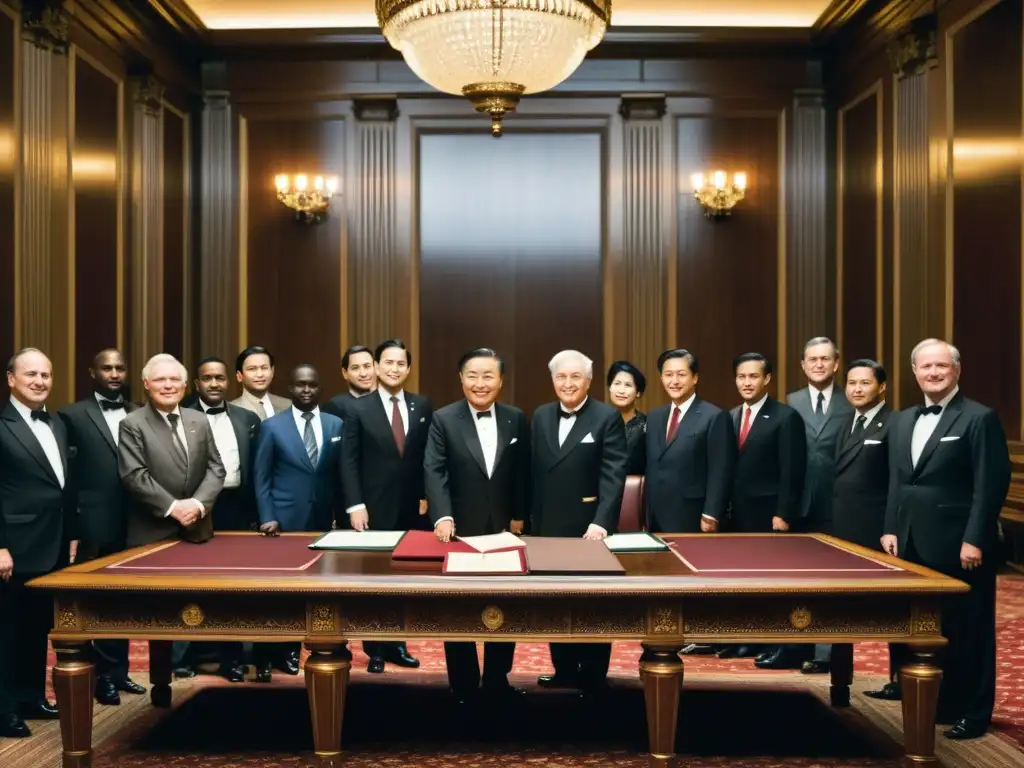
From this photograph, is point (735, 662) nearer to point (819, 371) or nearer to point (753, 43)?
point (819, 371)

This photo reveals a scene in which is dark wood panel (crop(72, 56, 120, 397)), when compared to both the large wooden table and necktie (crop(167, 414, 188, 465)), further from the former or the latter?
the large wooden table

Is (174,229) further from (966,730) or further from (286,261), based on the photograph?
(966,730)

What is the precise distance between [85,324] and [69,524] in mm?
2816

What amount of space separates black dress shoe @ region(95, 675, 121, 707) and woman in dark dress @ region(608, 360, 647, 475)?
2.54m

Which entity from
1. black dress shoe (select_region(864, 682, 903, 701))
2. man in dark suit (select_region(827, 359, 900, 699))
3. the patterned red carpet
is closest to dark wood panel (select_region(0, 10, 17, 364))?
the patterned red carpet

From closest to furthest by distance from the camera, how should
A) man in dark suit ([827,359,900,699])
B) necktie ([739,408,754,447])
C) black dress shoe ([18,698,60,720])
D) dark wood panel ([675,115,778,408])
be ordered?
black dress shoe ([18,698,60,720]) → man in dark suit ([827,359,900,699]) → necktie ([739,408,754,447]) → dark wood panel ([675,115,778,408])

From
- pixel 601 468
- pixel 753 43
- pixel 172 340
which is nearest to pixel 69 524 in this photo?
pixel 601 468

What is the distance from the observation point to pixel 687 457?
204 inches

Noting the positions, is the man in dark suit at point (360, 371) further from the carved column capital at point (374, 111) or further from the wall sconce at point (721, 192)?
the wall sconce at point (721, 192)

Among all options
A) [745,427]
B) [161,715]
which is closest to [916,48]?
[745,427]

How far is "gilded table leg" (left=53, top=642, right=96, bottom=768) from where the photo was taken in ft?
11.4

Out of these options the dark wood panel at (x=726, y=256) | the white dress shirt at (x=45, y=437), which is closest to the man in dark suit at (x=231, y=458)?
the white dress shirt at (x=45, y=437)

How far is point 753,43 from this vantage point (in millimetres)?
8711

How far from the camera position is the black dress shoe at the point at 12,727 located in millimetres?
4137
